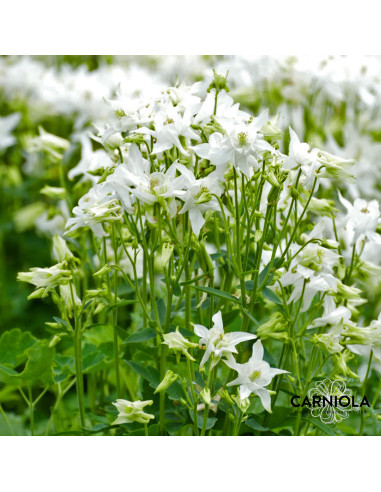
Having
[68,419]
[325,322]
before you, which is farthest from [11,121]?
[325,322]

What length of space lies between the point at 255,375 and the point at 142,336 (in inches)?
9.0

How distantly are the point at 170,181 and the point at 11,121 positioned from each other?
1443 mm

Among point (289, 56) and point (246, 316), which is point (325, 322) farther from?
point (289, 56)

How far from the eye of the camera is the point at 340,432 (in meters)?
1.49

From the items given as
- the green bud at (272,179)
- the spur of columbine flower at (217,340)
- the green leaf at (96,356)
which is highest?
the green bud at (272,179)

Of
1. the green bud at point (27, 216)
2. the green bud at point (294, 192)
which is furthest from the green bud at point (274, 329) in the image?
the green bud at point (27, 216)

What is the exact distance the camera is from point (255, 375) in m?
1.29

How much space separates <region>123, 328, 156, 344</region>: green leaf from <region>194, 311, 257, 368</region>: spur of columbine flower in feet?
0.40

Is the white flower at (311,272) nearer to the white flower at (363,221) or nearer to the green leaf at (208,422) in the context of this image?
the white flower at (363,221)

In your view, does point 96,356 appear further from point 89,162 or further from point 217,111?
point 217,111

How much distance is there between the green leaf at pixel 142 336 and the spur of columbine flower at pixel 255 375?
161 mm

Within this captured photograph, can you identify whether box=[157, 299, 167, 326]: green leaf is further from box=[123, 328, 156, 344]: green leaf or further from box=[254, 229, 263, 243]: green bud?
box=[254, 229, 263, 243]: green bud

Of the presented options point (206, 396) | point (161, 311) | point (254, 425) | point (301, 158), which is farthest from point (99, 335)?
point (301, 158)

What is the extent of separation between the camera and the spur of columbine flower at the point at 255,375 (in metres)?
1.27
